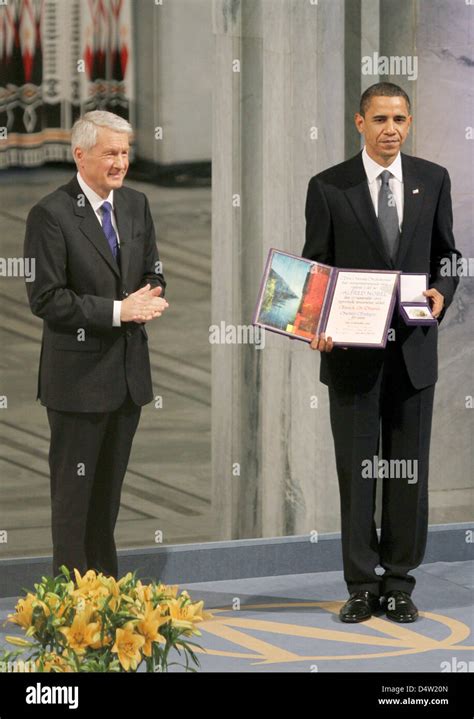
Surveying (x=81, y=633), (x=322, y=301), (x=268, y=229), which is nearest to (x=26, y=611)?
(x=81, y=633)

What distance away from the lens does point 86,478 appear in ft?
16.6

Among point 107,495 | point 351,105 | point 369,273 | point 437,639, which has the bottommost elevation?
point 437,639

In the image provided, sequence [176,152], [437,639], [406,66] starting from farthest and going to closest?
1. [406,66]
2. [176,152]
3. [437,639]

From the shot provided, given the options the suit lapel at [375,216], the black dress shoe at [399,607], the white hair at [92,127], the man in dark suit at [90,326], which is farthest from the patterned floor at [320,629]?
the white hair at [92,127]

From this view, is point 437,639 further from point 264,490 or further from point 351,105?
point 351,105

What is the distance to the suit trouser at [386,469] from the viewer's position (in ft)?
17.0

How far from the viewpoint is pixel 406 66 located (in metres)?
6.46

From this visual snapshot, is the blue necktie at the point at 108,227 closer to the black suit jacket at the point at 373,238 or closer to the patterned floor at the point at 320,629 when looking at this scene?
the black suit jacket at the point at 373,238

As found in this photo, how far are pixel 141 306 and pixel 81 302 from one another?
0.21 metres

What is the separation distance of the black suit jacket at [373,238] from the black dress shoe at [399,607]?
78 cm

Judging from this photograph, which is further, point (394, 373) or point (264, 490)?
point (264, 490)

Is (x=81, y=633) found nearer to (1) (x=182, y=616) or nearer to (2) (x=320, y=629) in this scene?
(1) (x=182, y=616)

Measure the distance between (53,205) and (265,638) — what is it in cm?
168

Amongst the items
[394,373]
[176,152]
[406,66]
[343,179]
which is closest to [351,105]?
[406,66]
